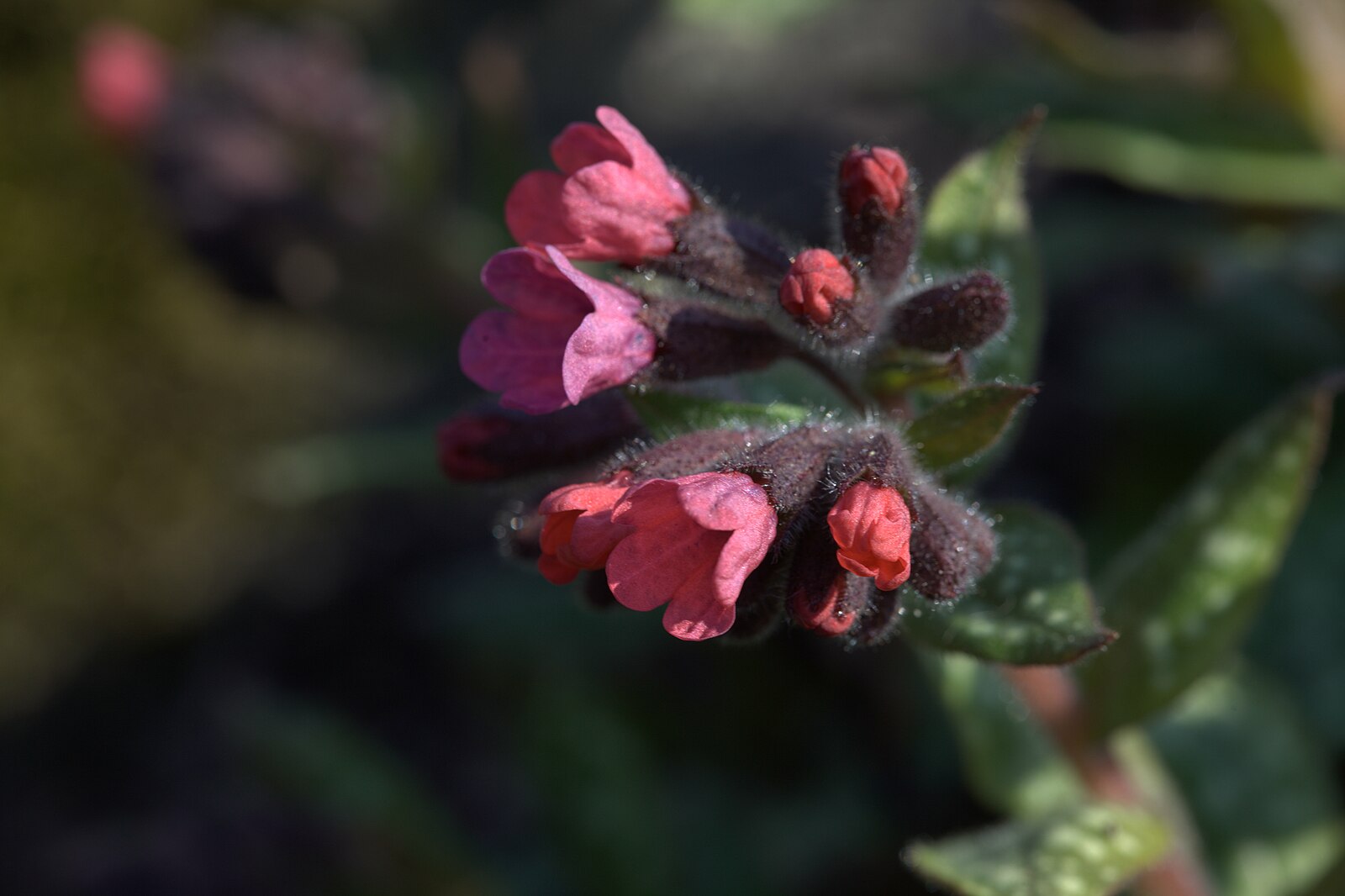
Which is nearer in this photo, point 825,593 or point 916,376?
point 825,593

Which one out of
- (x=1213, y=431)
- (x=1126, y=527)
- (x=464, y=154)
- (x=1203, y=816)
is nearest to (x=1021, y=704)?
(x=1203, y=816)

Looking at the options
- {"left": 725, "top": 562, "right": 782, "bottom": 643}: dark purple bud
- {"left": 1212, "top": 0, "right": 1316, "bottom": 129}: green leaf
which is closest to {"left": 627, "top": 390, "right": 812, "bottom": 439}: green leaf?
{"left": 725, "top": 562, "right": 782, "bottom": 643}: dark purple bud

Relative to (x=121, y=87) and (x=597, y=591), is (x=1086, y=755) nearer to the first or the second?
(x=597, y=591)

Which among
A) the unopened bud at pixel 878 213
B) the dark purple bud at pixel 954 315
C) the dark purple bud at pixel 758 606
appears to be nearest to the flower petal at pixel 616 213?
the unopened bud at pixel 878 213

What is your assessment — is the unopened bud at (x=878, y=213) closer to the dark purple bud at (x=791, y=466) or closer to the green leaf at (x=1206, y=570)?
the dark purple bud at (x=791, y=466)

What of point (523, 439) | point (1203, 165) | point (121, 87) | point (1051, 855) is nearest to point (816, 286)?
point (523, 439)

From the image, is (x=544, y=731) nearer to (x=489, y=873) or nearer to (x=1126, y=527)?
(x=489, y=873)
